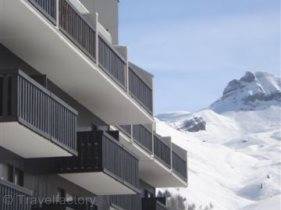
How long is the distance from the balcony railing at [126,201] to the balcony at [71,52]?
11.9 ft

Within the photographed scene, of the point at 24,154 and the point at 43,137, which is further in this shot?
the point at 24,154

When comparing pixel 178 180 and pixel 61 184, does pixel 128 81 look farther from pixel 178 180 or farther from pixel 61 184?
pixel 178 180

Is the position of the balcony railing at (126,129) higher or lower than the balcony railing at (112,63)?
lower

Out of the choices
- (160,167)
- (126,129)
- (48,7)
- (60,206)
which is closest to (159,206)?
(160,167)

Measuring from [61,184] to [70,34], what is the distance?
6.19 metres

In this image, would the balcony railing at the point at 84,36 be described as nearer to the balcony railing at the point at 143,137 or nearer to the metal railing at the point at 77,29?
the metal railing at the point at 77,29

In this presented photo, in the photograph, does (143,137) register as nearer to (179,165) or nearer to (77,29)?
(179,165)

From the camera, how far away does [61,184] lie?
3158 cm

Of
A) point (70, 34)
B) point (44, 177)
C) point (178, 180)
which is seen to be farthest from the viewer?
point (178, 180)

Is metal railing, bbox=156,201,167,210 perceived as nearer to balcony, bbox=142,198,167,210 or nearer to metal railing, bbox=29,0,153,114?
balcony, bbox=142,198,167,210

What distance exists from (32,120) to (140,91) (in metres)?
11.1

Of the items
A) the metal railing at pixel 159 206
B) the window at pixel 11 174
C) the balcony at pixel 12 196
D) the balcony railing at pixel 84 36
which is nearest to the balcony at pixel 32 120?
the window at pixel 11 174

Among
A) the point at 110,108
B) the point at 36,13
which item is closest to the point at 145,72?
the point at 110,108

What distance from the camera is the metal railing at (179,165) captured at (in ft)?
147
